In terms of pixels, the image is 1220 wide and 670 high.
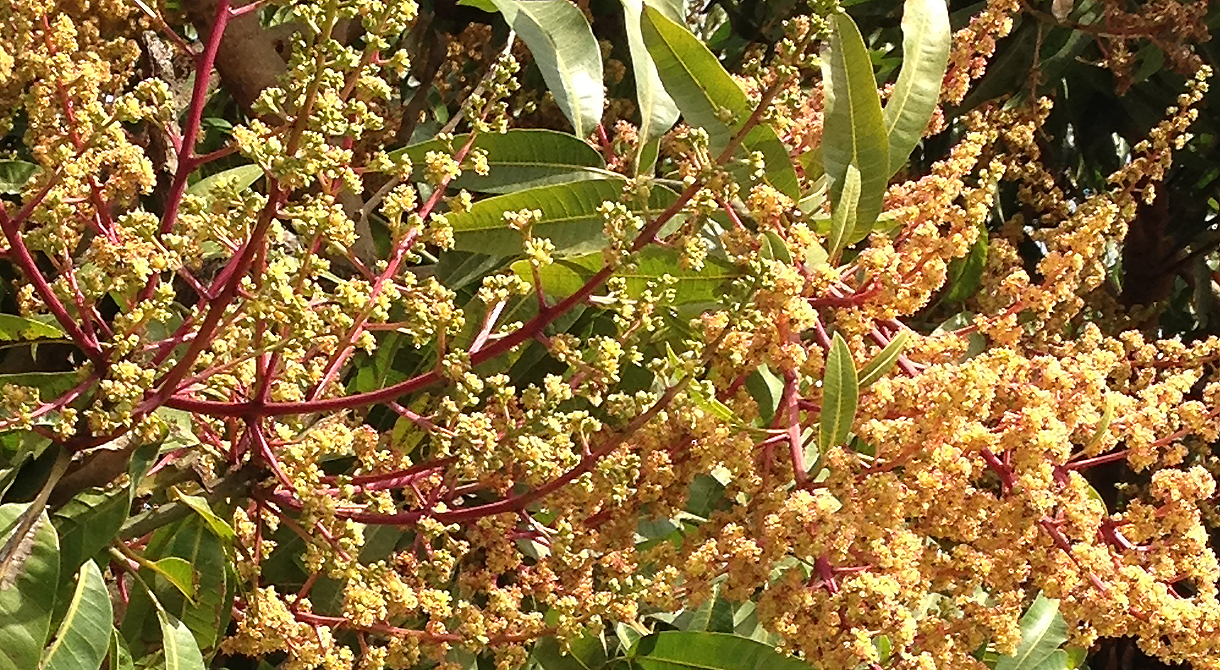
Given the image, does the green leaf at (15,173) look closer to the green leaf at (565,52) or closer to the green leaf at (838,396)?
the green leaf at (565,52)

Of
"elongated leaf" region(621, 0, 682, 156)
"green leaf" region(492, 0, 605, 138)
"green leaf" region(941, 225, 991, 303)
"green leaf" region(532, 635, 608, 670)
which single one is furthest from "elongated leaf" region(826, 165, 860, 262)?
"green leaf" region(941, 225, 991, 303)

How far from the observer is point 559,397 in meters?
1.04

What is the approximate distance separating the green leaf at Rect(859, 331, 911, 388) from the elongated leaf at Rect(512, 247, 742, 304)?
192mm

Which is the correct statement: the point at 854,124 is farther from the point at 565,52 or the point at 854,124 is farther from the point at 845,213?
the point at 565,52

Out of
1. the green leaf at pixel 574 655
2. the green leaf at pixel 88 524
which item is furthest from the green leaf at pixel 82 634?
the green leaf at pixel 574 655

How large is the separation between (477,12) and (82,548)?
1467 mm

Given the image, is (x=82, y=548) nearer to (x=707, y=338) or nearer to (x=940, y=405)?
(x=707, y=338)

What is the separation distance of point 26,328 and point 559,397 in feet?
1.83

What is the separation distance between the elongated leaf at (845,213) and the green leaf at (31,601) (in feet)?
2.46

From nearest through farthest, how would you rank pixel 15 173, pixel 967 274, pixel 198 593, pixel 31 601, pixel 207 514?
pixel 31 601 → pixel 207 514 → pixel 198 593 → pixel 15 173 → pixel 967 274

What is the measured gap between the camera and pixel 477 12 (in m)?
2.31

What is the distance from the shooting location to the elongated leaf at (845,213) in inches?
47.4

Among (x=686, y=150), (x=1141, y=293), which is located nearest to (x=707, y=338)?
(x=686, y=150)

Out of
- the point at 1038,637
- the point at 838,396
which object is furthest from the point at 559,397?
the point at 1038,637
